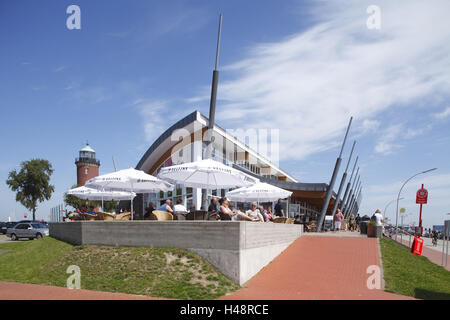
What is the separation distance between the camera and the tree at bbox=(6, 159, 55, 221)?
1668 inches

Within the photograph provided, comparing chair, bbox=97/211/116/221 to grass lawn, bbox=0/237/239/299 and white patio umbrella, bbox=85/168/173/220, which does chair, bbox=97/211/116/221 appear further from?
grass lawn, bbox=0/237/239/299

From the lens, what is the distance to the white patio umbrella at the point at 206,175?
1209cm

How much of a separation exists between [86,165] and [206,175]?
58759 mm

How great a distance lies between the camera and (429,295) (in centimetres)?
881

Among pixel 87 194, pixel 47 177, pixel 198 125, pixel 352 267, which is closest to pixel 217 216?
pixel 352 267

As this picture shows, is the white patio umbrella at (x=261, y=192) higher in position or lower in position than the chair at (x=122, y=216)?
higher

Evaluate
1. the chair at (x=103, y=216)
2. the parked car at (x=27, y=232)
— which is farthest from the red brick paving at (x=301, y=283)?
the parked car at (x=27, y=232)

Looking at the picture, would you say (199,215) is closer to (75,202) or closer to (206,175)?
(206,175)

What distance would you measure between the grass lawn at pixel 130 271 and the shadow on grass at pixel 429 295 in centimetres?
399

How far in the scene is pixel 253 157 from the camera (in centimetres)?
3791

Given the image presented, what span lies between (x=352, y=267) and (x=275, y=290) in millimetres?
3221

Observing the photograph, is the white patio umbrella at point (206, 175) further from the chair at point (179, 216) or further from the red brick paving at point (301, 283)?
the red brick paving at point (301, 283)

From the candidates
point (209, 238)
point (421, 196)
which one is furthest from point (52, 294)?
point (421, 196)
